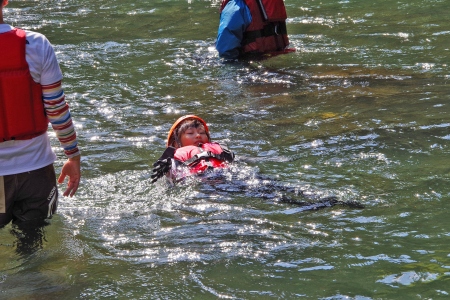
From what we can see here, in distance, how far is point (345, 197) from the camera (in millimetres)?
6098

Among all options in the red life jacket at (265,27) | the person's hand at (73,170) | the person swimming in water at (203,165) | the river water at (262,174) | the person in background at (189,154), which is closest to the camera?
the river water at (262,174)

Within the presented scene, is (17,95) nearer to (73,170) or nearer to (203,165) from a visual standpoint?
(73,170)

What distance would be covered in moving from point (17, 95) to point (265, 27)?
6.81 m

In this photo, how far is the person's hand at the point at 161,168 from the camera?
6.73 metres

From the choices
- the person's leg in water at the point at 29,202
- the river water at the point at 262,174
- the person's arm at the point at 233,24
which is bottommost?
the river water at the point at 262,174

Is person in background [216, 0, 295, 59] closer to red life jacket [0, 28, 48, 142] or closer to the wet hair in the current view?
the wet hair

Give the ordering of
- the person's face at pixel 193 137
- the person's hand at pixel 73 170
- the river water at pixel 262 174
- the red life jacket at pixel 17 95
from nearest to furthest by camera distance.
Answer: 1. the red life jacket at pixel 17 95
2. the river water at pixel 262 174
3. the person's hand at pixel 73 170
4. the person's face at pixel 193 137

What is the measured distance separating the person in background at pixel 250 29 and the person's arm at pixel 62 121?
6.11 metres

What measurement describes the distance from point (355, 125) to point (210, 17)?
7.55m

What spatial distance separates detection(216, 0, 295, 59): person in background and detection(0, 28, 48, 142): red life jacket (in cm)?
627

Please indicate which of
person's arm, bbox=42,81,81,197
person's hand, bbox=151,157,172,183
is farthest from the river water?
person's arm, bbox=42,81,81,197

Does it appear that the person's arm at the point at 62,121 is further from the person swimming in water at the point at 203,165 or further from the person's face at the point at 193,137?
the person's face at the point at 193,137

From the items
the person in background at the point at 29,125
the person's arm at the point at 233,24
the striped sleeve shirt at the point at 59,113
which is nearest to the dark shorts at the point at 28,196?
the person in background at the point at 29,125

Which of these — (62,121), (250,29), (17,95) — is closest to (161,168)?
(62,121)
